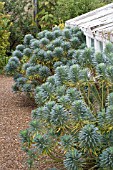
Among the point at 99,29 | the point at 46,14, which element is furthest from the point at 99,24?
the point at 46,14

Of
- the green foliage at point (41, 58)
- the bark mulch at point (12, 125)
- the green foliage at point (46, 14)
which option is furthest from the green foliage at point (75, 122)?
the green foliage at point (46, 14)

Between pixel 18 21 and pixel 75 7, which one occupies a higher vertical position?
pixel 75 7

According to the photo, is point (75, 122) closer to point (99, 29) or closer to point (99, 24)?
point (99, 29)

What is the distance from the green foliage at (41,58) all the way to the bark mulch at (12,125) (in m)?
0.30

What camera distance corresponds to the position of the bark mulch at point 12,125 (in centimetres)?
506

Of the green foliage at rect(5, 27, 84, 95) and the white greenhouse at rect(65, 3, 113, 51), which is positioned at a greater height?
the white greenhouse at rect(65, 3, 113, 51)

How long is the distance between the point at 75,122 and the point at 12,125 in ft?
8.50

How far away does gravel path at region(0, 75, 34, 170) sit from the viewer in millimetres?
5094

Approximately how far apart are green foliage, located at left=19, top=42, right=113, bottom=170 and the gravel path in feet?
2.75

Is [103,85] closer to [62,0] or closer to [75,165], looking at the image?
[75,165]

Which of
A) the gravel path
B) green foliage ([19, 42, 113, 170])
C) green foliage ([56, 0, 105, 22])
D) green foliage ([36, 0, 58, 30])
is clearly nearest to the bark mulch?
the gravel path

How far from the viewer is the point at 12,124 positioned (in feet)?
21.1

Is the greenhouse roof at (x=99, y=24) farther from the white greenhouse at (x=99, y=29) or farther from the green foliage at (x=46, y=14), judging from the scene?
the green foliage at (x=46, y=14)

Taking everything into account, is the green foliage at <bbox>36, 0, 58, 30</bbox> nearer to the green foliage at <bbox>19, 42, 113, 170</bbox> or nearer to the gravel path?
the gravel path
